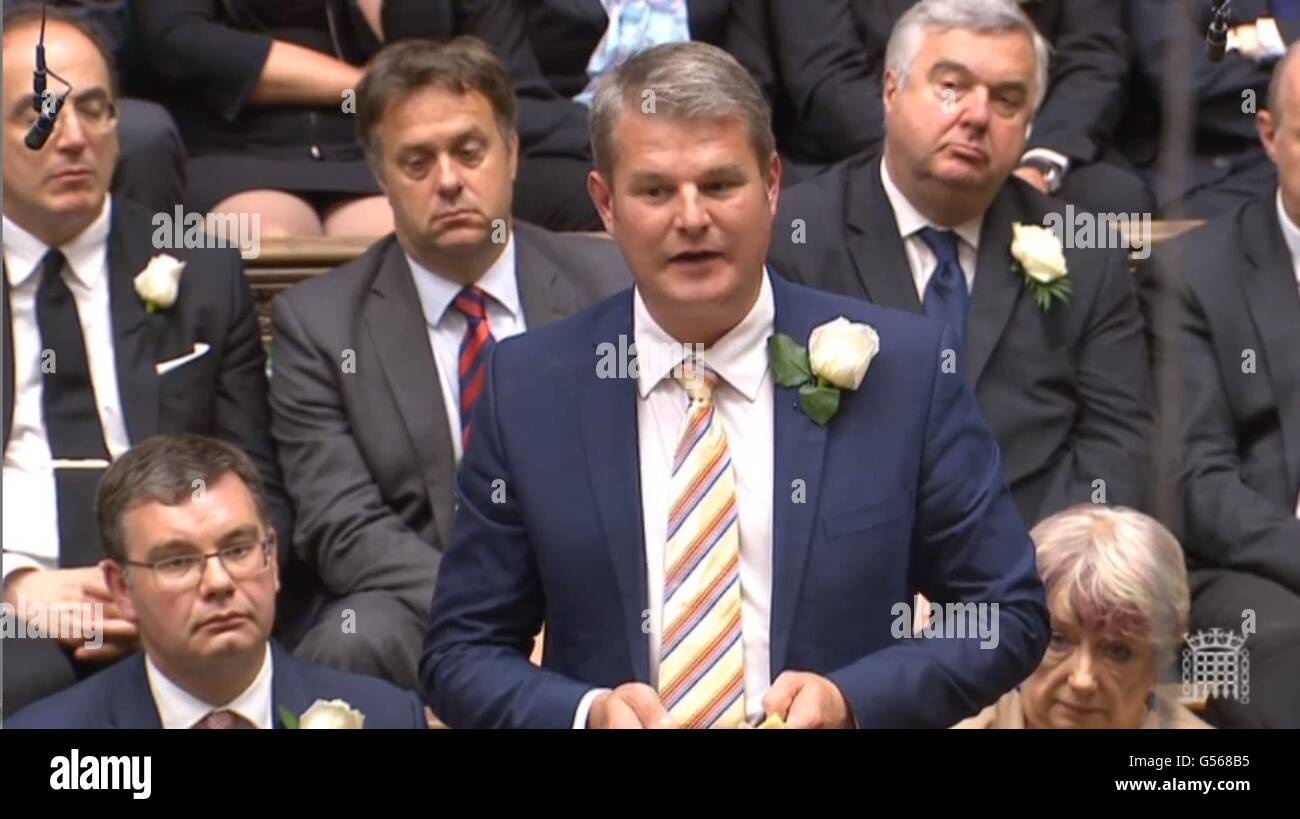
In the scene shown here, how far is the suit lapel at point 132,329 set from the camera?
386 cm

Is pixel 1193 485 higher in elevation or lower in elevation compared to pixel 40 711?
higher

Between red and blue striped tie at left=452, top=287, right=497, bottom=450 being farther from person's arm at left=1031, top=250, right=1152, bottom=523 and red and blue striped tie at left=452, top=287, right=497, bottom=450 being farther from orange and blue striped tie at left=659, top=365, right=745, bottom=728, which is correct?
orange and blue striped tie at left=659, top=365, right=745, bottom=728

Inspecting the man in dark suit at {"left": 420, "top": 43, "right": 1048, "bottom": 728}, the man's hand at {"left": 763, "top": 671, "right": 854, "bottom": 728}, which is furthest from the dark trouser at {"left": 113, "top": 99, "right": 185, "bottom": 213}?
the man's hand at {"left": 763, "top": 671, "right": 854, "bottom": 728}

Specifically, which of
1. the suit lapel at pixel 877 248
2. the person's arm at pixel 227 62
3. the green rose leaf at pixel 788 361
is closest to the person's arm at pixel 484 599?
the green rose leaf at pixel 788 361

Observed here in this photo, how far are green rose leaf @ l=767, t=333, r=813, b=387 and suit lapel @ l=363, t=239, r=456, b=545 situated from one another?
982 mm

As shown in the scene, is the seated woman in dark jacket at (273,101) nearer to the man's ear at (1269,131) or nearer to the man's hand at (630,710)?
the man's ear at (1269,131)

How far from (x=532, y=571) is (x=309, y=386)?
104 cm

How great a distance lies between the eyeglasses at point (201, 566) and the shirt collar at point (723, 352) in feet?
2.26

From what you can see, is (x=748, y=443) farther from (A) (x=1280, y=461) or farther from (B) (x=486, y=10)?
(B) (x=486, y=10)

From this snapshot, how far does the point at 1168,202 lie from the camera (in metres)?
4.50

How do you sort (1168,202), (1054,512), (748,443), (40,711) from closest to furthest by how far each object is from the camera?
(748,443) → (40,711) → (1054,512) → (1168,202)

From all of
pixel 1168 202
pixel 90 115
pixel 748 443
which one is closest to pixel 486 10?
pixel 90 115

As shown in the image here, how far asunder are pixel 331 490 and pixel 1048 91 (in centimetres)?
157

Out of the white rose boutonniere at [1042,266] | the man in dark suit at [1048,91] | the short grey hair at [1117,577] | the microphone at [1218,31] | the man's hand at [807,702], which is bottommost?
the man's hand at [807,702]
